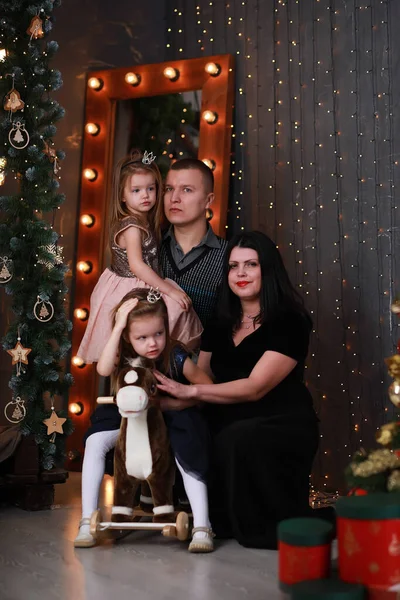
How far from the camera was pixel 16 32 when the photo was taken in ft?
12.5

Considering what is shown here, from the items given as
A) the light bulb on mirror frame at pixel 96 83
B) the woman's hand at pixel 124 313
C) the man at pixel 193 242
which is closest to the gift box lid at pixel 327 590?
the woman's hand at pixel 124 313

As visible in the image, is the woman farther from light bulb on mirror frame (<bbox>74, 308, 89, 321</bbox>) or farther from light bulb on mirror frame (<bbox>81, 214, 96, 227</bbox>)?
light bulb on mirror frame (<bbox>81, 214, 96, 227</bbox>)

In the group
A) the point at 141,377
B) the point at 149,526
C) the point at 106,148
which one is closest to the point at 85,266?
the point at 106,148

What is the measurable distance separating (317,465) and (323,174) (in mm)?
1426

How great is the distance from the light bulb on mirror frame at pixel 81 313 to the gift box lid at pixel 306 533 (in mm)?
2778

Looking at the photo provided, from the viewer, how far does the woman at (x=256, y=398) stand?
3113 millimetres

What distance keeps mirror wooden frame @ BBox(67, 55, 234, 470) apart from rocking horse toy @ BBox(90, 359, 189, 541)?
5.24 feet

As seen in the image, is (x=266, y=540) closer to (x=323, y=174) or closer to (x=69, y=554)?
(x=69, y=554)

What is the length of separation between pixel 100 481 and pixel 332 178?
1.93 m

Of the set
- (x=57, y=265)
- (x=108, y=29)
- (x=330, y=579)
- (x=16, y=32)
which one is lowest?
(x=330, y=579)

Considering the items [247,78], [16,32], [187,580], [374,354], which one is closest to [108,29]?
[247,78]

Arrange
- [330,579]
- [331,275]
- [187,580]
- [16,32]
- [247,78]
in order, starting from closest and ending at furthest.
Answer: [330,579] → [187,580] → [16,32] → [331,275] → [247,78]

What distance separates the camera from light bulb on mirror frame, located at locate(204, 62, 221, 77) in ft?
15.1

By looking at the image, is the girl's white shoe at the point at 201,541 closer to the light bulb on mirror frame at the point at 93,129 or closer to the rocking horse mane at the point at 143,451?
the rocking horse mane at the point at 143,451
